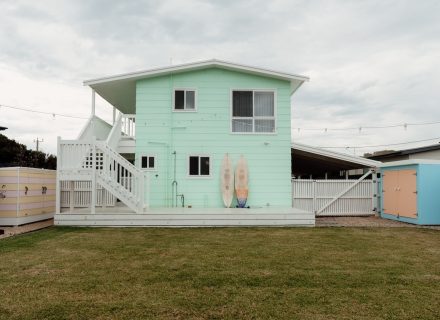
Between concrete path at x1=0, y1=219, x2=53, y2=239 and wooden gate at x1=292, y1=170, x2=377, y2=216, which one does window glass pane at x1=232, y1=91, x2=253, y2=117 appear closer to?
wooden gate at x1=292, y1=170, x2=377, y2=216

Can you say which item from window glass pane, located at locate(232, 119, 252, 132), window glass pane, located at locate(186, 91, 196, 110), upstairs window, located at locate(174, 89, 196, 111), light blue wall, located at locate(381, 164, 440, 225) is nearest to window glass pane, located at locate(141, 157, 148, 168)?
upstairs window, located at locate(174, 89, 196, 111)

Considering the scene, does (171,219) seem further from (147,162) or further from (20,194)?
(20,194)

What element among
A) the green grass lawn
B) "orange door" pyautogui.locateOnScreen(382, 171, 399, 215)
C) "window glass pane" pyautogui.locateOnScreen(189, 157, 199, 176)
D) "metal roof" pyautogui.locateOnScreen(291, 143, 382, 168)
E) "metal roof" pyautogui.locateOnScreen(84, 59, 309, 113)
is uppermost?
"metal roof" pyautogui.locateOnScreen(84, 59, 309, 113)

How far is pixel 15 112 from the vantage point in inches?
805

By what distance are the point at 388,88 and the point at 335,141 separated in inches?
537

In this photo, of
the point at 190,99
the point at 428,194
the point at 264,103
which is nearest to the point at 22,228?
the point at 190,99

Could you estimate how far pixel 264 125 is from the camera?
1321 cm

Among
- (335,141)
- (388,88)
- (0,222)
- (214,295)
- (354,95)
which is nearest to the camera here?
(214,295)

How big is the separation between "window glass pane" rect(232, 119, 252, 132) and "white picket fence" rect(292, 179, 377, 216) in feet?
9.01

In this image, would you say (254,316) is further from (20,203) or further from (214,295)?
(20,203)

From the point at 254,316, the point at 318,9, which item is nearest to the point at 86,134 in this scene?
the point at 318,9

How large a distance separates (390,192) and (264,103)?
5471 millimetres

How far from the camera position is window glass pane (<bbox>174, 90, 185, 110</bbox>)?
13.1 meters

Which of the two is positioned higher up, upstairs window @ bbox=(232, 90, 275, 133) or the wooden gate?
upstairs window @ bbox=(232, 90, 275, 133)
